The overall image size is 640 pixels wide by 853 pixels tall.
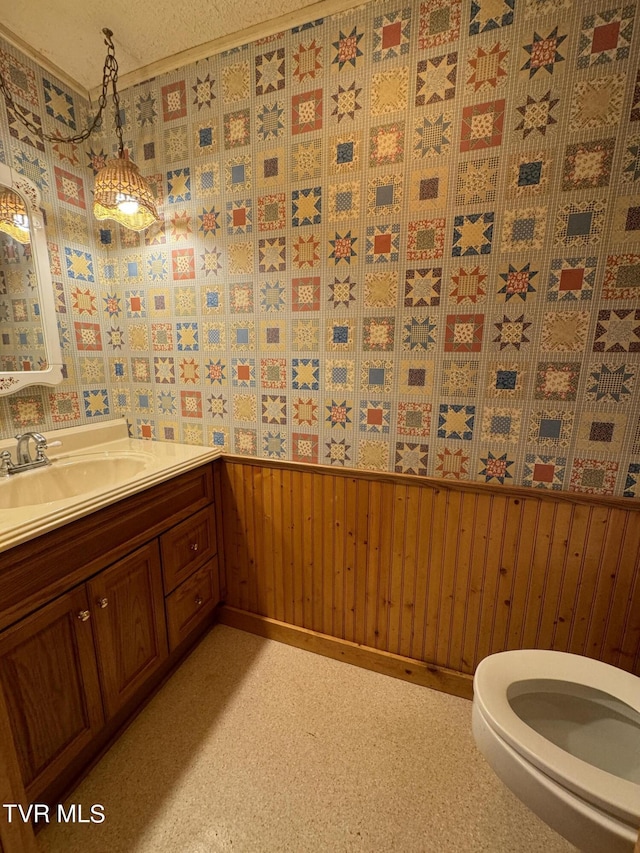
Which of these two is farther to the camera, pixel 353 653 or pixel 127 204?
pixel 353 653

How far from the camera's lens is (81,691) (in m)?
1.07

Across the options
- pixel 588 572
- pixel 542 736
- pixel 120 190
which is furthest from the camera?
pixel 120 190

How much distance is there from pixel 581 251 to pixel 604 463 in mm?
659

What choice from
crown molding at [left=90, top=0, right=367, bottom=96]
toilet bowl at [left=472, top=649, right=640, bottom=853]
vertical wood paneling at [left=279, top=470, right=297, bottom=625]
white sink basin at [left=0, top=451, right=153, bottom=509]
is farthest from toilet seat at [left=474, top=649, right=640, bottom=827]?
crown molding at [left=90, top=0, right=367, bottom=96]

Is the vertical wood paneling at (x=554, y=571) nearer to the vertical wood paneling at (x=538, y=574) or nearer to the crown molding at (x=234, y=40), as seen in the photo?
the vertical wood paneling at (x=538, y=574)

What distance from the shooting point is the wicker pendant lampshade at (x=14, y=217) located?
1326 mm

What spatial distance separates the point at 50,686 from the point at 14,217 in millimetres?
1590

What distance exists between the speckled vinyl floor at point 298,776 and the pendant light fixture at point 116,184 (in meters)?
1.87

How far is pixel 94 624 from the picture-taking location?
3.58 feet

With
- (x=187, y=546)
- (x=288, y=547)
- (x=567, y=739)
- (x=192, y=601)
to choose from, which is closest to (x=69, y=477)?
(x=187, y=546)

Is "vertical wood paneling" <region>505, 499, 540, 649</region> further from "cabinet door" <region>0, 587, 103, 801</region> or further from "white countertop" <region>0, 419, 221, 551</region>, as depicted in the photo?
"cabinet door" <region>0, 587, 103, 801</region>

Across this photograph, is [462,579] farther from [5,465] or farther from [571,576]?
[5,465]

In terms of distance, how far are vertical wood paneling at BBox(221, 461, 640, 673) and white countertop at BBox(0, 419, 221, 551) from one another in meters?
0.28

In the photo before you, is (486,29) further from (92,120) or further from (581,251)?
(92,120)
